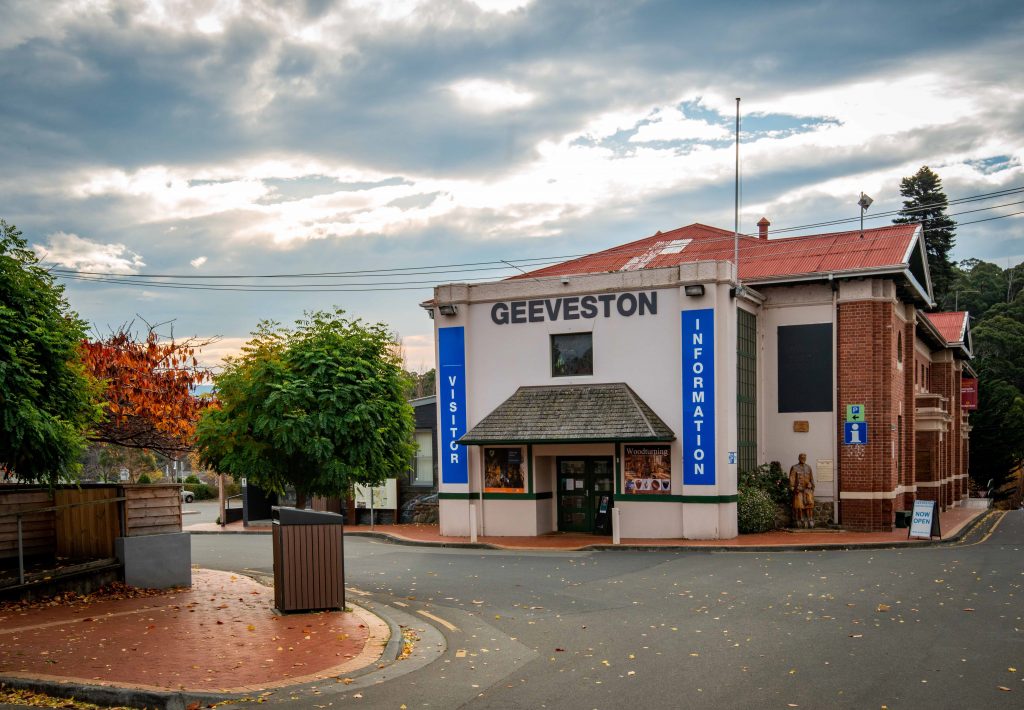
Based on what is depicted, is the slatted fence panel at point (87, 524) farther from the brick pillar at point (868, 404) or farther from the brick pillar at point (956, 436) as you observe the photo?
the brick pillar at point (956, 436)

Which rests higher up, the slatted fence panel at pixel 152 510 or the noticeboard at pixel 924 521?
the slatted fence panel at pixel 152 510

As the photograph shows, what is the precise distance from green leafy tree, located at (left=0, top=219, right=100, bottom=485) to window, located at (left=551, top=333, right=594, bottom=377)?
14794 millimetres

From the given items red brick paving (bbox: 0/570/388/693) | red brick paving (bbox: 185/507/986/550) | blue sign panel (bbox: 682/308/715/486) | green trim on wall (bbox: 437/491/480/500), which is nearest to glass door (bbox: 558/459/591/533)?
red brick paving (bbox: 185/507/986/550)

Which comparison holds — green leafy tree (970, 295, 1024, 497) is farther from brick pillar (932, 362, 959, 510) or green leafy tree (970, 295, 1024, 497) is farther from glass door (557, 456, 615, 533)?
glass door (557, 456, 615, 533)

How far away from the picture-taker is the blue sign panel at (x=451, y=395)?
88.9ft

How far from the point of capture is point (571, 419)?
2503 centimetres

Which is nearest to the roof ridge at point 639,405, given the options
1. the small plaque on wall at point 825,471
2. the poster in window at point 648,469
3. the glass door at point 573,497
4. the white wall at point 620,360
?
the white wall at point 620,360

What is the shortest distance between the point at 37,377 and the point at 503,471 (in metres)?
15.4

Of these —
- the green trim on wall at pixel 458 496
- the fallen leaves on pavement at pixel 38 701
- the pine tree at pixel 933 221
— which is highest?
the pine tree at pixel 933 221

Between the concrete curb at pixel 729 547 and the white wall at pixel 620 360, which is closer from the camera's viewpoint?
the concrete curb at pixel 729 547

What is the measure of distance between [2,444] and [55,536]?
16.8 ft

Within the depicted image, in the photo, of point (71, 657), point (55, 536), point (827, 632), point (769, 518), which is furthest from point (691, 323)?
point (71, 657)

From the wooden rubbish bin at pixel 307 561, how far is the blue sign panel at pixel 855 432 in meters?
17.1

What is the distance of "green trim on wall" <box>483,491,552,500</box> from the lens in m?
26.1
